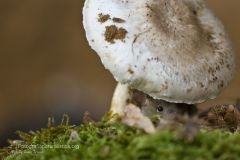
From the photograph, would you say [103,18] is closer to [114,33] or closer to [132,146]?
[114,33]

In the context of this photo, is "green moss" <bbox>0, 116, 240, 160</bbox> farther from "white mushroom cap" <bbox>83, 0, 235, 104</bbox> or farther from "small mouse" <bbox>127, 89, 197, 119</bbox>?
"small mouse" <bbox>127, 89, 197, 119</bbox>

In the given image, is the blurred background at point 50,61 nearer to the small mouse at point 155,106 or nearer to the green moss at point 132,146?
the small mouse at point 155,106

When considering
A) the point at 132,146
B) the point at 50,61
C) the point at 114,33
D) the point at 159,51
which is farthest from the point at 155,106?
the point at 50,61

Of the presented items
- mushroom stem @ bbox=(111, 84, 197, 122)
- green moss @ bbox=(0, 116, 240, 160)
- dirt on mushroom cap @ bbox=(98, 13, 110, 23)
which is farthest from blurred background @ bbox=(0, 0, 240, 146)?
green moss @ bbox=(0, 116, 240, 160)

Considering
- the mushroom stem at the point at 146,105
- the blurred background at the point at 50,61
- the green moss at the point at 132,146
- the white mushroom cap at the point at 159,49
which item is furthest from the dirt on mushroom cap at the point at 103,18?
the blurred background at the point at 50,61

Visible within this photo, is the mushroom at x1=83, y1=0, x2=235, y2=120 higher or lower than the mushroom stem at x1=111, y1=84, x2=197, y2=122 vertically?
higher

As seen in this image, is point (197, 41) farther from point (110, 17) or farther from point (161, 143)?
point (161, 143)
